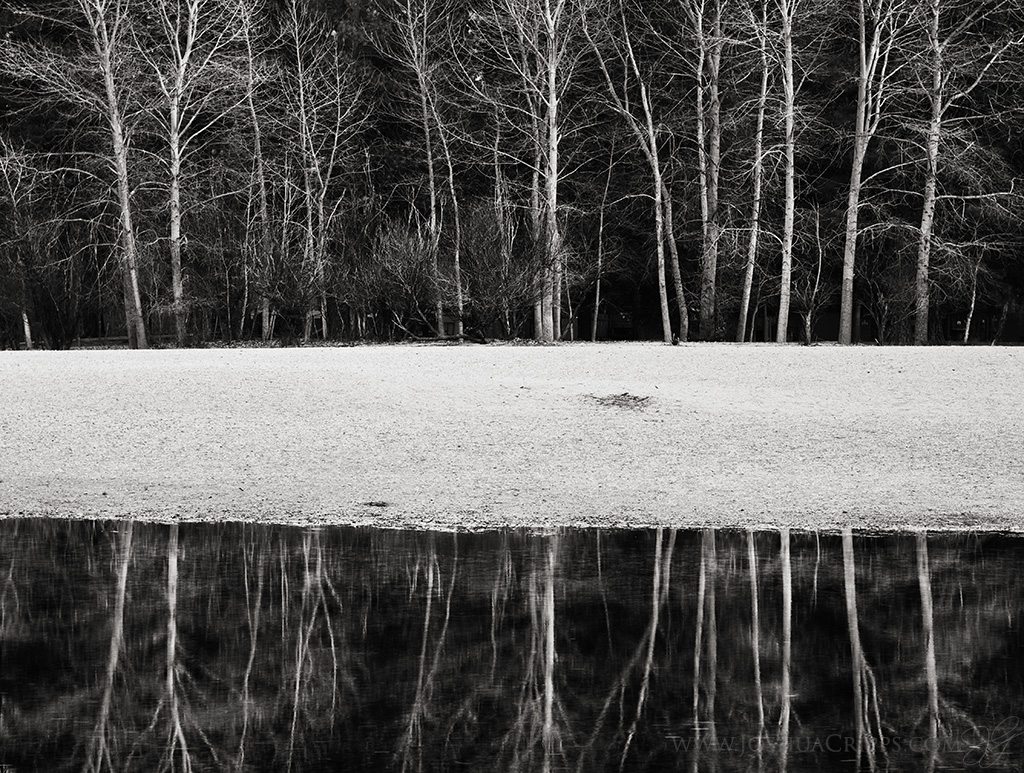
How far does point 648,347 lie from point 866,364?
180 inches

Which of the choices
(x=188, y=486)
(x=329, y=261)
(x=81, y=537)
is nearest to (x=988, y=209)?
(x=329, y=261)

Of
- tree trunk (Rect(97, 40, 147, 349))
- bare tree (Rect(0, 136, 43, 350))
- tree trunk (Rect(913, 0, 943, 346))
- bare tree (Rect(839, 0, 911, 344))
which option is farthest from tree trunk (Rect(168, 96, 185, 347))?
tree trunk (Rect(913, 0, 943, 346))

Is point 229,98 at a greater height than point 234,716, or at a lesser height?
greater

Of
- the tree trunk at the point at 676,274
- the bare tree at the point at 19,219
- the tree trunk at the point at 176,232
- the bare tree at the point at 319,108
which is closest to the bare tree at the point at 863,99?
the tree trunk at the point at 676,274

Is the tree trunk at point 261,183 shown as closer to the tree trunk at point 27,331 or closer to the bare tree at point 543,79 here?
the tree trunk at point 27,331

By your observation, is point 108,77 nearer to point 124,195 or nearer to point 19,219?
point 124,195

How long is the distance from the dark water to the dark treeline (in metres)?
20.3

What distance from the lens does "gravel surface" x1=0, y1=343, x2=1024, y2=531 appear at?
1261cm

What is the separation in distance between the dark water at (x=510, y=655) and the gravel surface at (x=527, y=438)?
207 centimetres

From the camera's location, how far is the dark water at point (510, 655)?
5.19m

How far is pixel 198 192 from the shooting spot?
41656 millimetres

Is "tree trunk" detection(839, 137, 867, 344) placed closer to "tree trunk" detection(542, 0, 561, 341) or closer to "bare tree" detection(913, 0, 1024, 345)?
"bare tree" detection(913, 0, 1024, 345)

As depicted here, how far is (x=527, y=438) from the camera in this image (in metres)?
16.8

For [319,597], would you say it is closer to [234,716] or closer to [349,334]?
[234,716]
